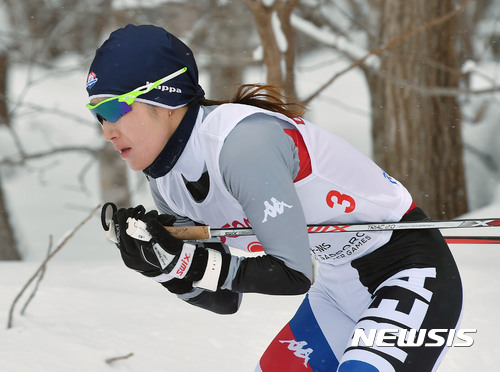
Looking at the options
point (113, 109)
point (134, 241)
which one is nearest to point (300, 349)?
point (134, 241)

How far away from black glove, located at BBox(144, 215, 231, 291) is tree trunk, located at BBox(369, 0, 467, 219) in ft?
15.5

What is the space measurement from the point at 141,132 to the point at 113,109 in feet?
0.36

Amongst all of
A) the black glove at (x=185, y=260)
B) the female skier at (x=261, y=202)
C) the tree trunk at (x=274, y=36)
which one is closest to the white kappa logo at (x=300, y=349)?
the female skier at (x=261, y=202)

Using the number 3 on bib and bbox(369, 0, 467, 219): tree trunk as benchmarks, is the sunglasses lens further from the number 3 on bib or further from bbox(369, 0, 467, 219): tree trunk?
bbox(369, 0, 467, 219): tree trunk

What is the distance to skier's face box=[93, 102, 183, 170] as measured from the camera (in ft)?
6.60

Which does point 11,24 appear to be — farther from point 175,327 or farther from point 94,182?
point 175,327

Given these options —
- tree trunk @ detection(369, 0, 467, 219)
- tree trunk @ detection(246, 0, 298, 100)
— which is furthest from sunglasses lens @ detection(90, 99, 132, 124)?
tree trunk @ detection(369, 0, 467, 219)

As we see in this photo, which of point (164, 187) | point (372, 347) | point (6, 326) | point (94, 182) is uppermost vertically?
point (164, 187)

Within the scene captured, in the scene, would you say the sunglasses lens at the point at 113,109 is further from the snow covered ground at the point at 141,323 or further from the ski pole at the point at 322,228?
the snow covered ground at the point at 141,323

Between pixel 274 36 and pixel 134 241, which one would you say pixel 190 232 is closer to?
pixel 134 241

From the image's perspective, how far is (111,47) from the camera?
2.01 metres

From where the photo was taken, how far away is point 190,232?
2.07 meters

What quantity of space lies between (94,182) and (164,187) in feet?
38.4

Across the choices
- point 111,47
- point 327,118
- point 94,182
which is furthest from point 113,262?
point 327,118
